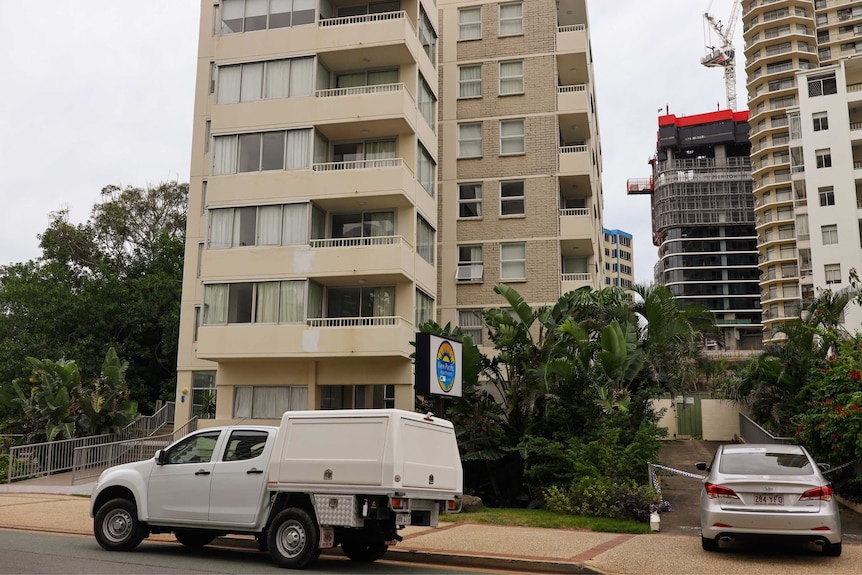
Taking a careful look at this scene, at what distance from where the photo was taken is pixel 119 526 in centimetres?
1252

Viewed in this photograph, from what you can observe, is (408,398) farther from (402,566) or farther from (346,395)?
(402,566)

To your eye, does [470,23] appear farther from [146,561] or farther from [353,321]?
[146,561]

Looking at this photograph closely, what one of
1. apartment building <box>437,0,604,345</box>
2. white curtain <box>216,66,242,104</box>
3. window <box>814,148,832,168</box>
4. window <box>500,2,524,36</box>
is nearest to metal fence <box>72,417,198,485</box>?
apartment building <box>437,0,604,345</box>

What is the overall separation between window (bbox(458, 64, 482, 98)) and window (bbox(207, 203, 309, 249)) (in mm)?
10786

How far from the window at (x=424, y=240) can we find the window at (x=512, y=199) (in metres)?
3.91

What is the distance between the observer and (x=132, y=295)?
40031 millimetres

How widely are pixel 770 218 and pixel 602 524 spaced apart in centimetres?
8381

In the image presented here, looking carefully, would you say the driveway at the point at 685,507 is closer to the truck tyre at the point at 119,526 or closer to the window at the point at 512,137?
the truck tyre at the point at 119,526

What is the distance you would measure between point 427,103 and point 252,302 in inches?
393

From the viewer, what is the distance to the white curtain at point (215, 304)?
26.6 metres

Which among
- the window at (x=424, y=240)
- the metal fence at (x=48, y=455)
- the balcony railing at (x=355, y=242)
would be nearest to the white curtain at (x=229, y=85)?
the balcony railing at (x=355, y=242)

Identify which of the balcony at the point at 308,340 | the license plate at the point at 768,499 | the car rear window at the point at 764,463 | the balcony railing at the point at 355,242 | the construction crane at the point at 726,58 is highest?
the construction crane at the point at 726,58

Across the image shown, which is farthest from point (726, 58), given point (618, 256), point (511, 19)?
point (511, 19)

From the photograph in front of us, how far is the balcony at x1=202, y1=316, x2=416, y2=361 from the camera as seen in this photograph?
25.5 meters
